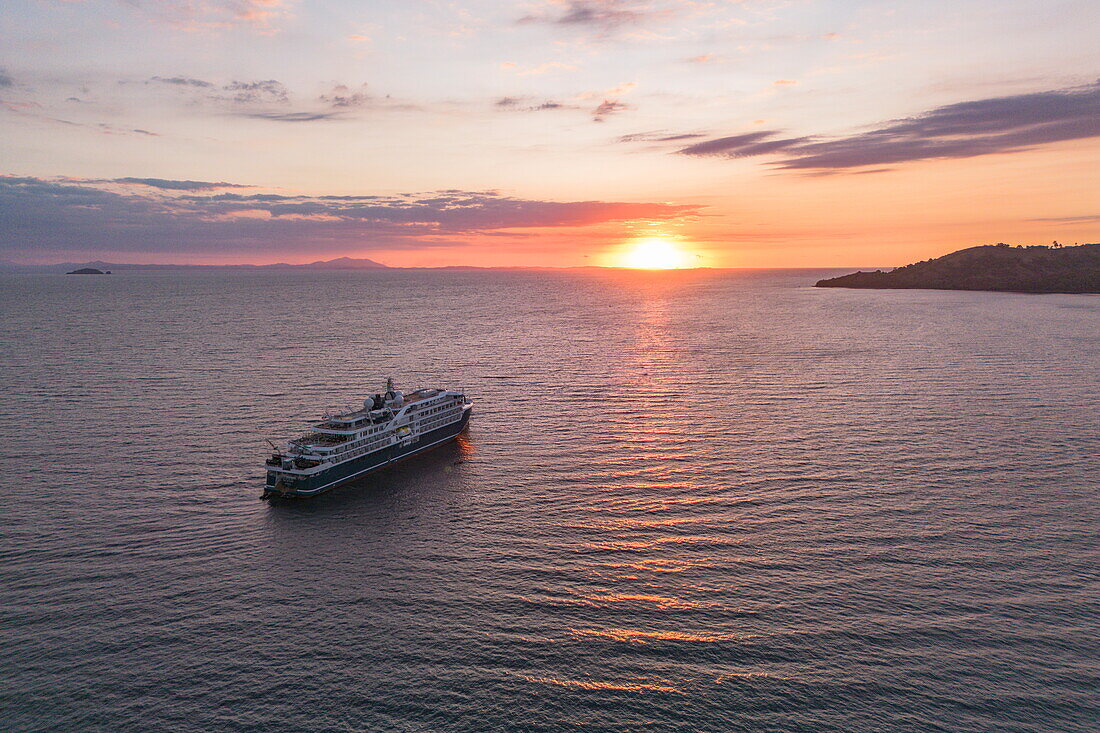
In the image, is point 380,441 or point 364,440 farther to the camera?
point 380,441

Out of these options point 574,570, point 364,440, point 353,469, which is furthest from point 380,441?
point 574,570

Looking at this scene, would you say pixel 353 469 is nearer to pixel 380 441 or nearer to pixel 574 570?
pixel 380 441

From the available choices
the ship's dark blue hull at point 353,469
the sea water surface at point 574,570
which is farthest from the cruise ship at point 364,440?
the sea water surface at point 574,570

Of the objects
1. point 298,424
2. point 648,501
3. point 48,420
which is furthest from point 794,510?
point 48,420

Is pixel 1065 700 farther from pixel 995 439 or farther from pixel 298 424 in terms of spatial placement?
pixel 298 424

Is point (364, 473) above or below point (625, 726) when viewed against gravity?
above

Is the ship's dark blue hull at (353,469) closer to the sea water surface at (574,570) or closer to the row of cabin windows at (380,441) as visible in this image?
the row of cabin windows at (380,441)
